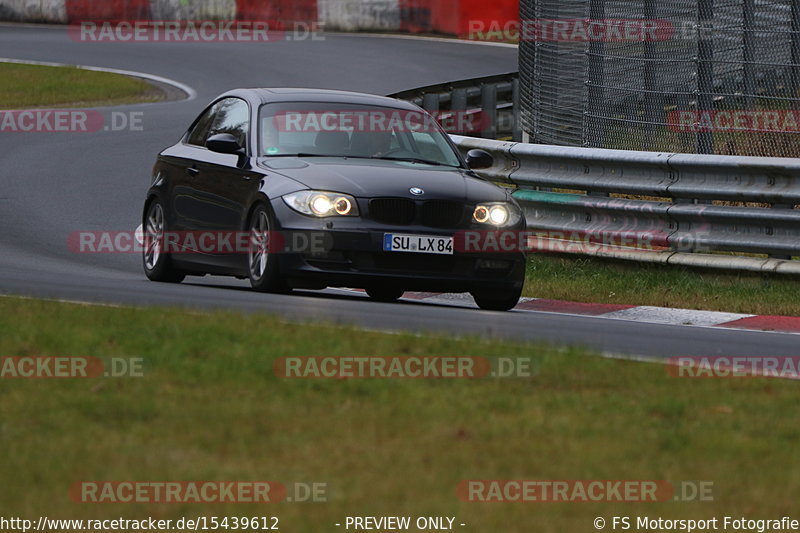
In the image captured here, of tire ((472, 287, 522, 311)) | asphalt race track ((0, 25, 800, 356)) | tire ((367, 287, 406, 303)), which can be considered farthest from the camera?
tire ((367, 287, 406, 303))

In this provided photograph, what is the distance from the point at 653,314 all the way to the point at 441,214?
188 centimetres

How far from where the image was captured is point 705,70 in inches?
543

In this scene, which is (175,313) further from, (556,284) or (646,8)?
(646,8)

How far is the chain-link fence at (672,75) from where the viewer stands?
13570 millimetres

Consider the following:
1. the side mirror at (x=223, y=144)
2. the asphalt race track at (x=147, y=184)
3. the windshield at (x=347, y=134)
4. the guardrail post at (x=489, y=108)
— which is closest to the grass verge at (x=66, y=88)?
the asphalt race track at (x=147, y=184)

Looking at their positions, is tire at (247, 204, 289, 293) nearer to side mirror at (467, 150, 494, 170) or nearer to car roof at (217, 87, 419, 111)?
car roof at (217, 87, 419, 111)

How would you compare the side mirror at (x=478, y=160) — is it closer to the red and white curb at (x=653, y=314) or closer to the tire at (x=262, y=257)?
the red and white curb at (x=653, y=314)

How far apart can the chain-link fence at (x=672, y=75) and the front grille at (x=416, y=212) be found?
11.2 ft

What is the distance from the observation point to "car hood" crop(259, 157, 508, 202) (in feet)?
35.7

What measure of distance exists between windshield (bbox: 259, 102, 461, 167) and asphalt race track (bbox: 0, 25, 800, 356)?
102cm

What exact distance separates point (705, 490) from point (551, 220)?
29.1ft

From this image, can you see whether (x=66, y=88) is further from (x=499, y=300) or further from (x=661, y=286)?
(x=499, y=300)

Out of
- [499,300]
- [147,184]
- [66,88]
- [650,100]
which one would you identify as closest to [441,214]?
[499,300]

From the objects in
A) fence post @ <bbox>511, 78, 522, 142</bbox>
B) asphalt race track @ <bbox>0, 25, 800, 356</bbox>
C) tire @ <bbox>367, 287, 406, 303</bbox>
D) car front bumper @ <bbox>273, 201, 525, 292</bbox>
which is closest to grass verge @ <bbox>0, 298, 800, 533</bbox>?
asphalt race track @ <bbox>0, 25, 800, 356</bbox>
